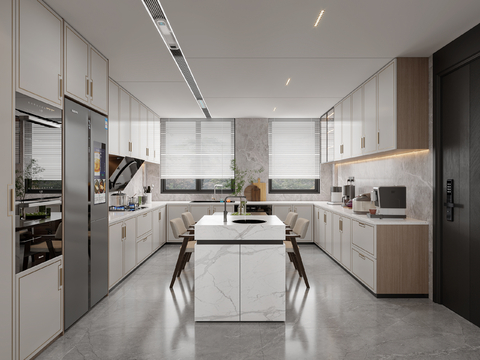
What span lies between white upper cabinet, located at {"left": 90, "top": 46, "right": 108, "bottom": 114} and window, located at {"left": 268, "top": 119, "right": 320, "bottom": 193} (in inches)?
164

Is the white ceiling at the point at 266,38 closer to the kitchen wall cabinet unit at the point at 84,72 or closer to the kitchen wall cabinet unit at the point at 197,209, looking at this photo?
the kitchen wall cabinet unit at the point at 84,72

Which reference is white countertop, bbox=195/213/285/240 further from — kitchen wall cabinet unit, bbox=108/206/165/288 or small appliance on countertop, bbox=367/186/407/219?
small appliance on countertop, bbox=367/186/407/219

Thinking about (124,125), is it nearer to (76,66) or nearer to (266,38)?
(76,66)

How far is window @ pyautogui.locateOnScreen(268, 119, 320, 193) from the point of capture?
7.14 m

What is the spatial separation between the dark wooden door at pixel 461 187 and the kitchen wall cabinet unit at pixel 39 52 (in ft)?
12.0

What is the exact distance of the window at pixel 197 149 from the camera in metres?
7.13

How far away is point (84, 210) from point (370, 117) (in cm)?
353

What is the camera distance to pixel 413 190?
3.92m

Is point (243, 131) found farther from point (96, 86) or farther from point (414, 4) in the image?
point (414, 4)

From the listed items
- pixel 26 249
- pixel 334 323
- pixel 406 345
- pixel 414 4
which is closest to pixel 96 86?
pixel 26 249

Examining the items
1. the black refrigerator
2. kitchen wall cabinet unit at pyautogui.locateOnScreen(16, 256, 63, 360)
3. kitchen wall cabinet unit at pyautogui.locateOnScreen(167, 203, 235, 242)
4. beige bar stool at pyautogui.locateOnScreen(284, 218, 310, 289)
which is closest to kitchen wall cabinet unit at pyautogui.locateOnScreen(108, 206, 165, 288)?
the black refrigerator

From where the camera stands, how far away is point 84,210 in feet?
10.0

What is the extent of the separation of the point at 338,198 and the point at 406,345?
12.5 ft

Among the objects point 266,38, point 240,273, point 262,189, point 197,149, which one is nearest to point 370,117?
point 266,38
